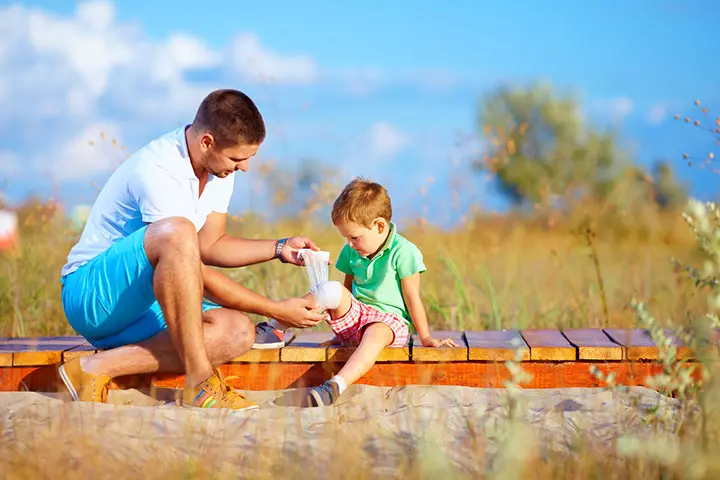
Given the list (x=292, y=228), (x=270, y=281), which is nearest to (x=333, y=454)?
(x=270, y=281)

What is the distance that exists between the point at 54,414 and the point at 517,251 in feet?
16.0

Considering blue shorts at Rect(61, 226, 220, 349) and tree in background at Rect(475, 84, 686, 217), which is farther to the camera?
tree in background at Rect(475, 84, 686, 217)

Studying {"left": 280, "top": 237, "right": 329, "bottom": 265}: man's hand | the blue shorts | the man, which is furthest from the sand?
{"left": 280, "top": 237, "right": 329, "bottom": 265}: man's hand

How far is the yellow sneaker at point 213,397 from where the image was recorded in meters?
3.37

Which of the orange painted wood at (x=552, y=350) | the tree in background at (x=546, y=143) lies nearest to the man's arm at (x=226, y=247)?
the orange painted wood at (x=552, y=350)

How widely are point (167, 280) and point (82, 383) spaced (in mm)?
635

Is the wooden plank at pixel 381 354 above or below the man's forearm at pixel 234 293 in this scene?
below

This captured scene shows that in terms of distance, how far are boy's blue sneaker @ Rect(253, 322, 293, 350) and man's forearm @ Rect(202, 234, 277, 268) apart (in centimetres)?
31

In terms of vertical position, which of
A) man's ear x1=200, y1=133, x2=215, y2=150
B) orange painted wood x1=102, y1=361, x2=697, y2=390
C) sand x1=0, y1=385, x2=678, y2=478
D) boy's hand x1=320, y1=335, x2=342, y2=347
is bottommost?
sand x1=0, y1=385, x2=678, y2=478

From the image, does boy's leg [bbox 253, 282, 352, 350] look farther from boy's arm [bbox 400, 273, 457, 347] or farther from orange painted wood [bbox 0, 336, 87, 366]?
orange painted wood [bbox 0, 336, 87, 366]

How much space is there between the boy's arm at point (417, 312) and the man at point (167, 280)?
47cm

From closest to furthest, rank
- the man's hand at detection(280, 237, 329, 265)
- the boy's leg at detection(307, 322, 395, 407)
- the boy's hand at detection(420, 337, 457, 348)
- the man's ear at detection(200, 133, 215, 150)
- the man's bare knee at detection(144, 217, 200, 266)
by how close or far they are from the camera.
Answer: the man's bare knee at detection(144, 217, 200, 266) < the boy's leg at detection(307, 322, 395, 407) < the man's ear at detection(200, 133, 215, 150) < the boy's hand at detection(420, 337, 457, 348) < the man's hand at detection(280, 237, 329, 265)

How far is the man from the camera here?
11.1 feet

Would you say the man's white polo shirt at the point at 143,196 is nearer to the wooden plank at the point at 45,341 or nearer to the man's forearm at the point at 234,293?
the man's forearm at the point at 234,293
